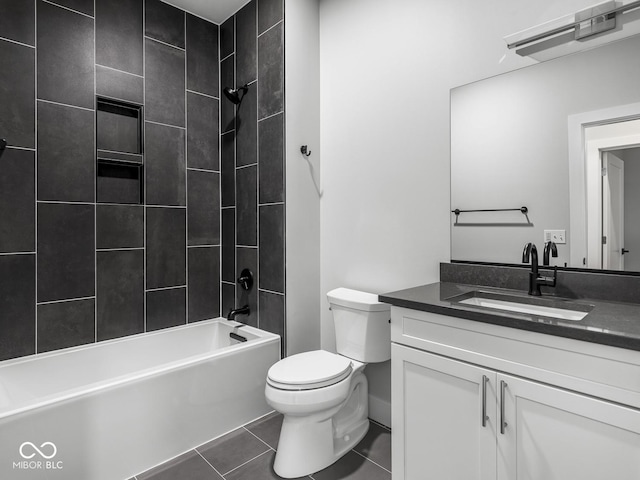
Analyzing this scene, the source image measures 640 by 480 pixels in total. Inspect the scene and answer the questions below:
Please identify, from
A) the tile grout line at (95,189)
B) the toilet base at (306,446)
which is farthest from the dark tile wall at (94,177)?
the toilet base at (306,446)

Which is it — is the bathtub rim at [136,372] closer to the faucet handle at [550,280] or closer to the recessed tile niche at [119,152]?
the recessed tile niche at [119,152]

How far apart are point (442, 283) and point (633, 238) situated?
768 mm

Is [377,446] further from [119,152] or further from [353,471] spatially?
[119,152]

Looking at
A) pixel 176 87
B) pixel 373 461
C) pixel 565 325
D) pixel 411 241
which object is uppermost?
pixel 176 87

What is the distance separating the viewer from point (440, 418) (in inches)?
51.5

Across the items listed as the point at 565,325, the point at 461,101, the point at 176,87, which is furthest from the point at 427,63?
the point at 176,87

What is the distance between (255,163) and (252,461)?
1854 mm

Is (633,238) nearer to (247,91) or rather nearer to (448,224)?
(448,224)

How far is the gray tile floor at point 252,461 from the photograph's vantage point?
5.63 ft

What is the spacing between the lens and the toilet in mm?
1662

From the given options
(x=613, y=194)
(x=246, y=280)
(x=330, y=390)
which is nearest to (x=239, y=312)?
(x=246, y=280)

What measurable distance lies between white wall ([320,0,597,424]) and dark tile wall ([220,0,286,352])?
1.13 feet

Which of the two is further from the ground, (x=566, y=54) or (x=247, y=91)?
(x=247, y=91)

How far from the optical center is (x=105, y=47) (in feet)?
7.45
